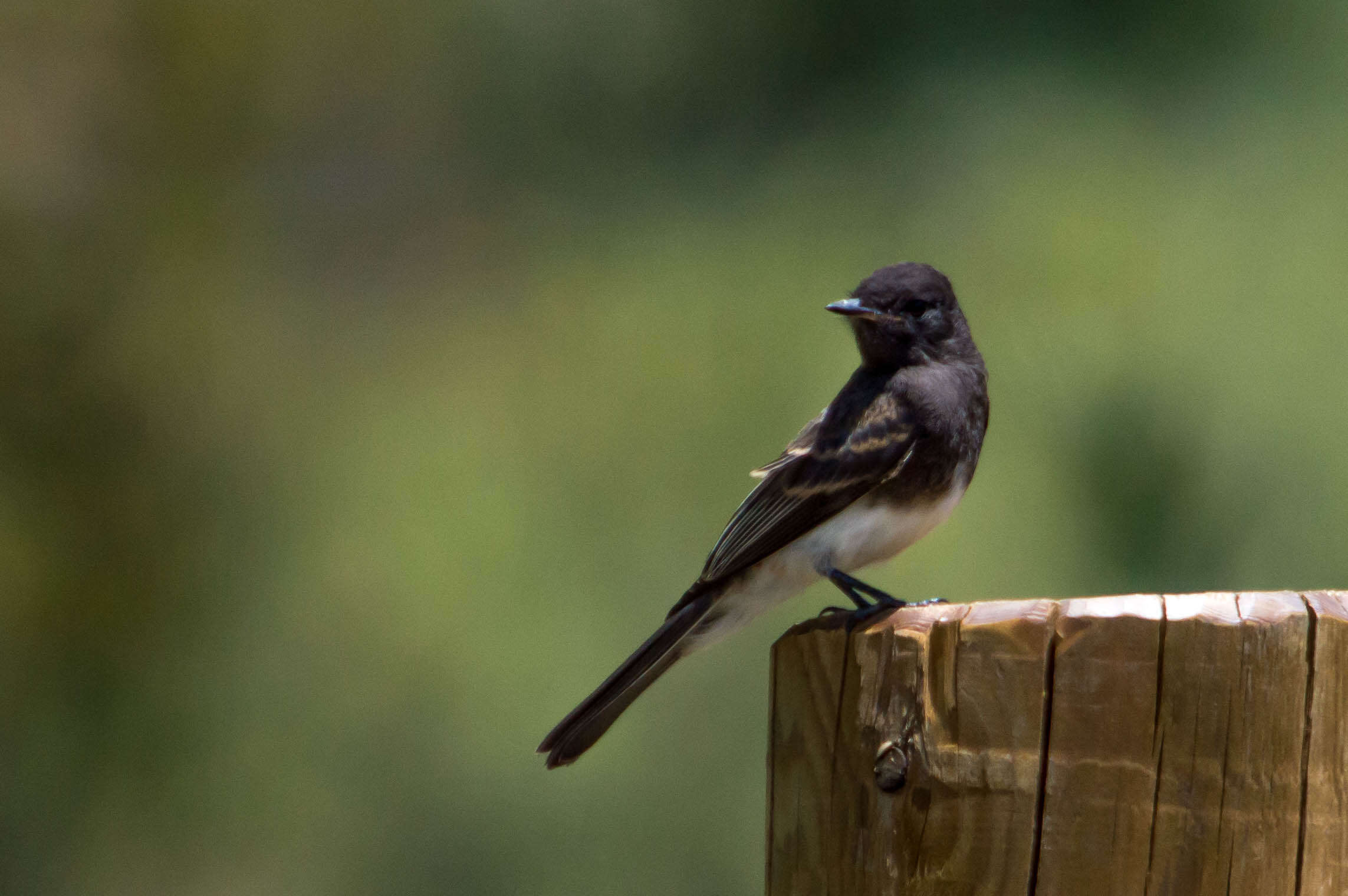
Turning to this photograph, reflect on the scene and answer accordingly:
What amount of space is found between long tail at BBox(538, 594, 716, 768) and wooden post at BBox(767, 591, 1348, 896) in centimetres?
139

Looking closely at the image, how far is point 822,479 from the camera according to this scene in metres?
3.54

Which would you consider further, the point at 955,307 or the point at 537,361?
the point at 537,361

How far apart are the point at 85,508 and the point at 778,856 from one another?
6.88 metres

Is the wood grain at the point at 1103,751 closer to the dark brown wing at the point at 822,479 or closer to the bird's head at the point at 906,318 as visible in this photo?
the dark brown wing at the point at 822,479

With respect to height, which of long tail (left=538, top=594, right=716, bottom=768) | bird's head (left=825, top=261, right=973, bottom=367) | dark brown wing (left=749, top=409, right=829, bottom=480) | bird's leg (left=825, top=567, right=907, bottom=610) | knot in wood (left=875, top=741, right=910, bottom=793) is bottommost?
long tail (left=538, top=594, right=716, bottom=768)

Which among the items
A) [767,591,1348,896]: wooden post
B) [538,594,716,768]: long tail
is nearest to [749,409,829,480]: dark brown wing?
[538,594,716,768]: long tail

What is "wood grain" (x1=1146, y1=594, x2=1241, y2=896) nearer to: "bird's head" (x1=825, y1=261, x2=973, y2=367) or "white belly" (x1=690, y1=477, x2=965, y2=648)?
"white belly" (x1=690, y1=477, x2=965, y2=648)

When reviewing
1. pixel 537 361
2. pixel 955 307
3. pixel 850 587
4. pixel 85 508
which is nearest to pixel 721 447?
pixel 537 361

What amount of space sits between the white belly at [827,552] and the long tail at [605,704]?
0.60ft

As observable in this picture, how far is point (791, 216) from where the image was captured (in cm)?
776

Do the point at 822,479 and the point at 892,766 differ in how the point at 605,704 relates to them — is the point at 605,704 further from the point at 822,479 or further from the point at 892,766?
the point at 892,766

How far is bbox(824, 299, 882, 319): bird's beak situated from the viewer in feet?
12.2

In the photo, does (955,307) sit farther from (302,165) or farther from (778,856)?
(302,165)

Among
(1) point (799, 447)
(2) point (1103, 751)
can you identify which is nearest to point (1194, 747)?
(2) point (1103, 751)
